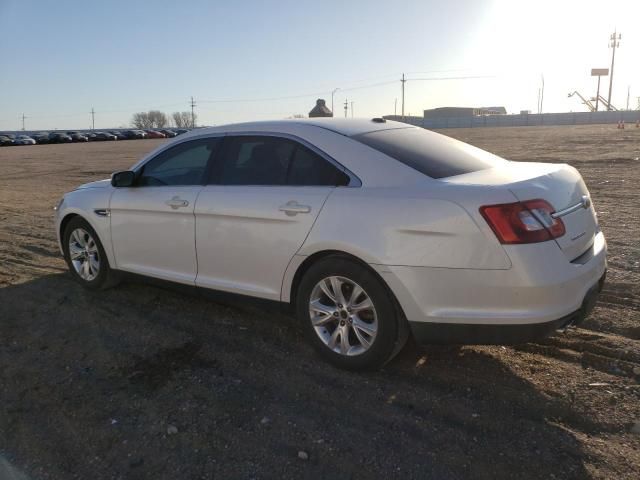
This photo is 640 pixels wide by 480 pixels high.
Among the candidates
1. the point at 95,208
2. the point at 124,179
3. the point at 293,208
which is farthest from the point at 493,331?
the point at 95,208

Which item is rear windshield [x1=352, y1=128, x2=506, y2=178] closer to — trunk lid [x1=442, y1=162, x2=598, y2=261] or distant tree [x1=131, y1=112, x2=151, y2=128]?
trunk lid [x1=442, y1=162, x2=598, y2=261]

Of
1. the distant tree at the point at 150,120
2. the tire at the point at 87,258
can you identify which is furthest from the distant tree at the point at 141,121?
the tire at the point at 87,258

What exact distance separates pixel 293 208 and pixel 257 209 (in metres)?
0.33

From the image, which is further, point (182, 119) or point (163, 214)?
point (182, 119)

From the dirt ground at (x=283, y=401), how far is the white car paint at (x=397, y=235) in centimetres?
51

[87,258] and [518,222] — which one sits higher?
[518,222]

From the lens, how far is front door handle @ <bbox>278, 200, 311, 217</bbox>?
3.78 meters

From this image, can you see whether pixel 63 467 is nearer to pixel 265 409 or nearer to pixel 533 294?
pixel 265 409

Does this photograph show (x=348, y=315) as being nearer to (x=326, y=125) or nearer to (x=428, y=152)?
(x=428, y=152)

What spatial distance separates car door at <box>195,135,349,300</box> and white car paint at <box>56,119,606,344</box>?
0.04 feet

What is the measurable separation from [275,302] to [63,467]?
5.55 feet

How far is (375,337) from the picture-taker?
357 cm

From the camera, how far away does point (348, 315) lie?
3.69m

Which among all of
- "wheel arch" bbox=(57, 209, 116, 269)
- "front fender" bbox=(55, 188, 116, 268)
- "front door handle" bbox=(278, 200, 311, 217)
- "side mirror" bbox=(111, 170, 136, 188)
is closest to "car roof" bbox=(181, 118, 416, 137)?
"front door handle" bbox=(278, 200, 311, 217)
